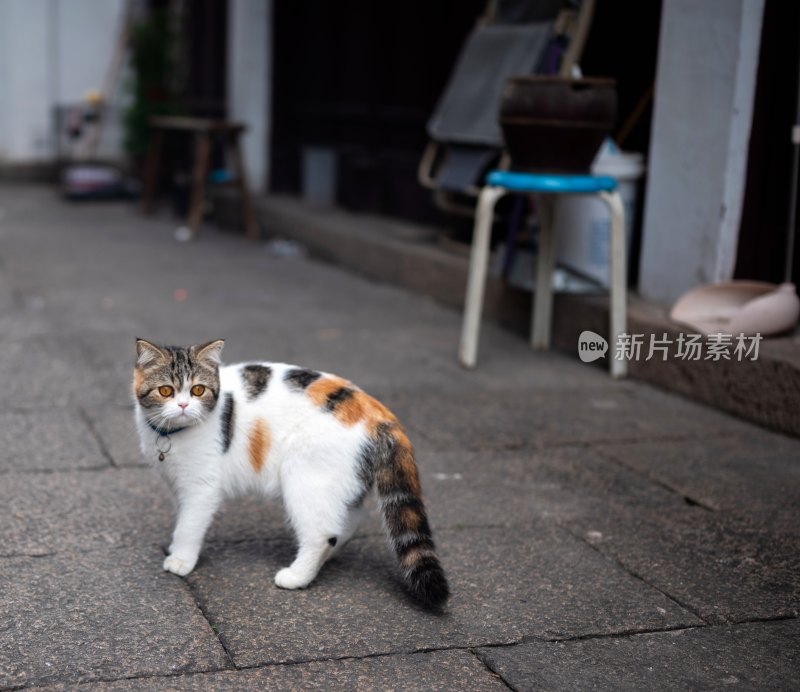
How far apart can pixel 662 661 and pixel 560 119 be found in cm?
294

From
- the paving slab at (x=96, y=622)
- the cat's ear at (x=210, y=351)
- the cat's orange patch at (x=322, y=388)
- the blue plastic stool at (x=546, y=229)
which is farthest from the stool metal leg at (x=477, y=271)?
the paving slab at (x=96, y=622)

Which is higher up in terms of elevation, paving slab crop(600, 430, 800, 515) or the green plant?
the green plant

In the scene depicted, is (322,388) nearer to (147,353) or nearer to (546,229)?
(147,353)

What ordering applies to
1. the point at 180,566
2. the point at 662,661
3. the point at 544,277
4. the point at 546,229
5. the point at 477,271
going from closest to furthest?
the point at 662,661
the point at 180,566
the point at 477,271
the point at 546,229
the point at 544,277

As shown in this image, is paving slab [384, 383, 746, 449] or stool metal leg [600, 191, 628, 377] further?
stool metal leg [600, 191, 628, 377]

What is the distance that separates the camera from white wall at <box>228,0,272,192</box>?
10164 mm

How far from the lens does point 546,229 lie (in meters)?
5.61

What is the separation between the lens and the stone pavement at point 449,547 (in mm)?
2602

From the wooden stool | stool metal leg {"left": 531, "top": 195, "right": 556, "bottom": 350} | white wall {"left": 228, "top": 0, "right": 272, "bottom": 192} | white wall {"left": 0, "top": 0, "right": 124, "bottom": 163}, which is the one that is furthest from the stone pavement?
white wall {"left": 0, "top": 0, "right": 124, "bottom": 163}

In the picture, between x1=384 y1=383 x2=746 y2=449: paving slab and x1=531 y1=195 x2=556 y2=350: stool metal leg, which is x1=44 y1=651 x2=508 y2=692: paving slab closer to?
x1=384 y1=383 x2=746 y2=449: paving slab

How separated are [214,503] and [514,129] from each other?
2.78 meters

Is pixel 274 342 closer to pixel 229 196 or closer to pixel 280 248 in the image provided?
pixel 280 248

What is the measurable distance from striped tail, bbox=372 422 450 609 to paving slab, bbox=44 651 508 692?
199 millimetres

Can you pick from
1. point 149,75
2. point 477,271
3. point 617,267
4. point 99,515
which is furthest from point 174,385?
point 149,75
